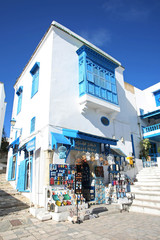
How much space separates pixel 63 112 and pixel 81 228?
19.4 ft

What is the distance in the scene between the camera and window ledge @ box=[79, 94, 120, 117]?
33.7 ft

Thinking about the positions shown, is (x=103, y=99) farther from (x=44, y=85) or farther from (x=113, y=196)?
(x=113, y=196)

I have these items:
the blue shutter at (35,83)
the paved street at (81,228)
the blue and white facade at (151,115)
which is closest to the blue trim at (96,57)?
the blue shutter at (35,83)

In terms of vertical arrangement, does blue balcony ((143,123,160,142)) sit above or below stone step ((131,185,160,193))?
above

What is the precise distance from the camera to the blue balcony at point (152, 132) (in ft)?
47.1

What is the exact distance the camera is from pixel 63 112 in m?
9.69

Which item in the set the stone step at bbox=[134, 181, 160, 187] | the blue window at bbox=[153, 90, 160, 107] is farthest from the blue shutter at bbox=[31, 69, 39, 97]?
the blue window at bbox=[153, 90, 160, 107]

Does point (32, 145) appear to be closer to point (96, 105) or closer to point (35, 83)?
point (96, 105)

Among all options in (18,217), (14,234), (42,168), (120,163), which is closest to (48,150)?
(42,168)

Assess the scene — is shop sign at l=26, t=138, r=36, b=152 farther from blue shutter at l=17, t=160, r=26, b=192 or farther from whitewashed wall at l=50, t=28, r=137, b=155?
blue shutter at l=17, t=160, r=26, b=192

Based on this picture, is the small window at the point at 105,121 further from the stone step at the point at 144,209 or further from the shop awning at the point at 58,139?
the stone step at the point at 144,209

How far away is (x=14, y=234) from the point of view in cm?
473

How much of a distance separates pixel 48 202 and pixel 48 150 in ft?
7.63

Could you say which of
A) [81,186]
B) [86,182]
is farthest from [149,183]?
[81,186]
